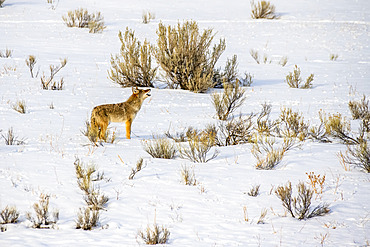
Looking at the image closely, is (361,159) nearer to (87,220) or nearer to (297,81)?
(87,220)

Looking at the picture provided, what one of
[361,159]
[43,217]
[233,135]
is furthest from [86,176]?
[361,159]

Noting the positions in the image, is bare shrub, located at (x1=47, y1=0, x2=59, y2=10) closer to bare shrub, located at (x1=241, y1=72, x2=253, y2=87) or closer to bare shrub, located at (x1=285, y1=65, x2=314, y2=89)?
bare shrub, located at (x1=241, y1=72, x2=253, y2=87)

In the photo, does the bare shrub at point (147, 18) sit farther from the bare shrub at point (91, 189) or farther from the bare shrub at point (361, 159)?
the bare shrub at point (91, 189)

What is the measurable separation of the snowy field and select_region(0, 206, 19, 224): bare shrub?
0.06 meters

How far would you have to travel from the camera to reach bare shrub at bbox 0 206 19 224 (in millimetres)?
3592

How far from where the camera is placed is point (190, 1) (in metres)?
25.9

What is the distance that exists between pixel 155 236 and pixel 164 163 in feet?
6.88

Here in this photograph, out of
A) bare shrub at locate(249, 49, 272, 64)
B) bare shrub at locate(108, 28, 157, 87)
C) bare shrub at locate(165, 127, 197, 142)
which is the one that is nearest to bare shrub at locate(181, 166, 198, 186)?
bare shrub at locate(165, 127, 197, 142)

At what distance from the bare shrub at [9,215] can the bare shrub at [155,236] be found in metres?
1.10

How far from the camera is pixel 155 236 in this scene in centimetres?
343

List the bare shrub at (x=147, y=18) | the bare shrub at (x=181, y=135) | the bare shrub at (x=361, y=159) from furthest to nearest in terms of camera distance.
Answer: the bare shrub at (x=147, y=18) → the bare shrub at (x=181, y=135) → the bare shrub at (x=361, y=159)

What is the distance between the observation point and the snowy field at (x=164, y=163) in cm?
368

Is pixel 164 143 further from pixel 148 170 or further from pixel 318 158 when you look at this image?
pixel 318 158

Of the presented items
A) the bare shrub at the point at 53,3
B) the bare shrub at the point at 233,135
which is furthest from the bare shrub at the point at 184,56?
the bare shrub at the point at 53,3
